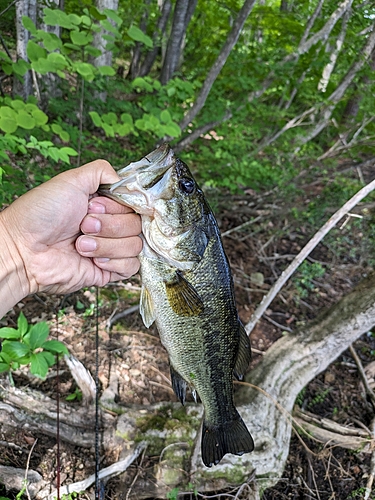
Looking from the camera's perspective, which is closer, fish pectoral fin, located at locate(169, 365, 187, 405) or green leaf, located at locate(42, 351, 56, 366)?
fish pectoral fin, located at locate(169, 365, 187, 405)

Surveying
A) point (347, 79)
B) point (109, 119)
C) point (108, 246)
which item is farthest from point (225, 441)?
point (347, 79)

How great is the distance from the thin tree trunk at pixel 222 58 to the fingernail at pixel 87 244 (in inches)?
126

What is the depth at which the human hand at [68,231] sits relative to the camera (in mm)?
1715

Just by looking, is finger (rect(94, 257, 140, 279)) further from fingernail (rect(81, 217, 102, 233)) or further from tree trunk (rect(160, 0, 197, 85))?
tree trunk (rect(160, 0, 197, 85))

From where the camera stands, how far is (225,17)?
24.5ft

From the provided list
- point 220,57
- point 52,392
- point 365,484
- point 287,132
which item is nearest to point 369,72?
point 287,132

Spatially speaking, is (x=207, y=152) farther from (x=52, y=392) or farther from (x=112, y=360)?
(x=52, y=392)

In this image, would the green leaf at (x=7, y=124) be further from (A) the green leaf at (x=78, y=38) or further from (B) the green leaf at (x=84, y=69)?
(A) the green leaf at (x=78, y=38)

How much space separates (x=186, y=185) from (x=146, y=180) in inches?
8.5

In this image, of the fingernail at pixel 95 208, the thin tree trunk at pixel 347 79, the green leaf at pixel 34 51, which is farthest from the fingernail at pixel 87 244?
the thin tree trunk at pixel 347 79

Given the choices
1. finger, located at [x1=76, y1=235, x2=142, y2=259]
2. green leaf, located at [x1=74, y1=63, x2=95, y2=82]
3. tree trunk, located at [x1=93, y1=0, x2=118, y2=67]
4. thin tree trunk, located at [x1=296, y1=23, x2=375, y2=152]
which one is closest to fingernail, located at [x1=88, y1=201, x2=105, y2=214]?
finger, located at [x1=76, y1=235, x2=142, y2=259]

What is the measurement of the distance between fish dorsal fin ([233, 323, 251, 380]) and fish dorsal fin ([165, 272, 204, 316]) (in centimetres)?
36

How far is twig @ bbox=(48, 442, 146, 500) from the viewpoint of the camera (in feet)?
8.26

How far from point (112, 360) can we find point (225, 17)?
7.77m
